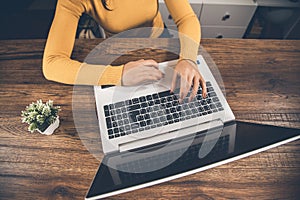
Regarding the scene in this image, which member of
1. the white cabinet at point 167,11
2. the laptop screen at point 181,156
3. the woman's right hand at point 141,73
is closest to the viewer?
the laptop screen at point 181,156

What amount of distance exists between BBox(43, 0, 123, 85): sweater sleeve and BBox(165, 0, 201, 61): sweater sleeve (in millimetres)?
240

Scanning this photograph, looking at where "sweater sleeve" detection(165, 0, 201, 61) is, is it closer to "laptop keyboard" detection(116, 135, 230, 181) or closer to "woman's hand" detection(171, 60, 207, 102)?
"woman's hand" detection(171, 60, 207, 102)

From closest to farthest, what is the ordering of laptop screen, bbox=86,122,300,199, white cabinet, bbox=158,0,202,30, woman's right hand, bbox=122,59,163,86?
1. laptop screen, bbox=86,122,300,199
2. woman's right hand, bbox=122,59,163,86
3. white cabinet, bbox=158,0,202,30

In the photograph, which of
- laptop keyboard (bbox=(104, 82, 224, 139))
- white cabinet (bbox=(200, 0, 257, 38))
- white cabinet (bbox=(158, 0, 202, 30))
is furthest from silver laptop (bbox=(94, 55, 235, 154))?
white cabinet (bbox=(200, 0, 257, 38))

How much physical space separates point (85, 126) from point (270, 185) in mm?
554

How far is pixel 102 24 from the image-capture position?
0.99 metres

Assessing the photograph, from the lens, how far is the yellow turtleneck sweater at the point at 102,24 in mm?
805

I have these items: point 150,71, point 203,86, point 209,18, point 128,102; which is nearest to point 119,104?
point 128,102

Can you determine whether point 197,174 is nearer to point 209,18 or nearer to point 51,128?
point 51,128

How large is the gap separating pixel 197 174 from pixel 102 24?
0.67m

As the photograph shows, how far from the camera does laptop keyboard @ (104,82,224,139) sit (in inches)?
27.9

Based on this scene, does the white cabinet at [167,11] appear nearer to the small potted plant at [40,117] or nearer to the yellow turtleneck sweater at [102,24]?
the yellow turtleneck sweater at [102,24]

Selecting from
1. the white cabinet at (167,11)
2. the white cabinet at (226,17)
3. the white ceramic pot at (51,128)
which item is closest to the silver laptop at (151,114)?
the white ceramic pot at (51,128)

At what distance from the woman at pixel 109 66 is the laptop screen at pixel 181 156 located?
0.49 ft
